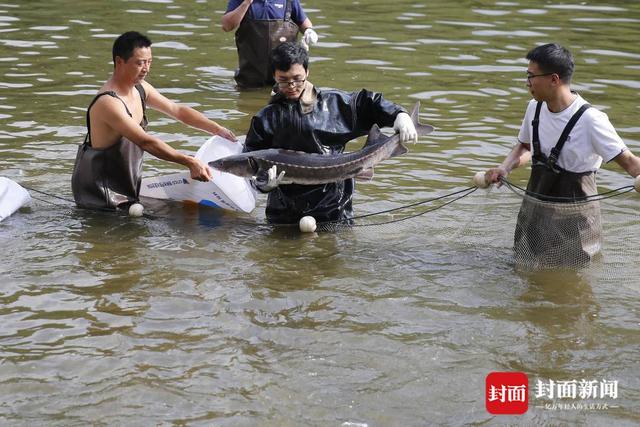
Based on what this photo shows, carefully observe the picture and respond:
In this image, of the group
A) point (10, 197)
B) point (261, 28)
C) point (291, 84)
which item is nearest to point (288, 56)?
point (291, 84)

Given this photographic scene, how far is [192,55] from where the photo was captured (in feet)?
47.8

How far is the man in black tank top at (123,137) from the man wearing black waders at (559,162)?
2.60 m

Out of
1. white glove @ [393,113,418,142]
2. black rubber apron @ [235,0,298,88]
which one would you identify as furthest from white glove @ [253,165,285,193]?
black rubber apron @ [235,0,298,88]

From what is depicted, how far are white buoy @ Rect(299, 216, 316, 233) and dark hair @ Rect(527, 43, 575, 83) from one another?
7.15 ft

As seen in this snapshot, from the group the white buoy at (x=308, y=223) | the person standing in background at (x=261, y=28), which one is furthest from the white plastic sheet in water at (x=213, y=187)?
the person standing in background at (x=261, y=28)

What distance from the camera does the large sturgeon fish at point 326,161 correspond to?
24.3 ft

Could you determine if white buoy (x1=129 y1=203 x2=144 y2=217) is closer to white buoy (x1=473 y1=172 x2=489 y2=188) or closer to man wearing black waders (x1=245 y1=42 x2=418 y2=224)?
man wearing black waders (x1=245 y1=42 x2=418 y2=224)

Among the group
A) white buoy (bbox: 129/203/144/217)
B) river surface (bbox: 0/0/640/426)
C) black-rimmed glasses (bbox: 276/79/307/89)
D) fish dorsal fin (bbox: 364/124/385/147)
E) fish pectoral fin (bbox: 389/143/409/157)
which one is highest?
black-rimmed glasses (bbox: 276/79/307/89)

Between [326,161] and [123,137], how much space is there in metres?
1.97

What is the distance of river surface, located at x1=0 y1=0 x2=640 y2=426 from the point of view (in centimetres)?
546

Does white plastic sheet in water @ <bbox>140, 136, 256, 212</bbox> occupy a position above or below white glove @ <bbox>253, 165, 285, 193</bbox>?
below

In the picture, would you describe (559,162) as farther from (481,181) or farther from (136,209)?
(136,209)

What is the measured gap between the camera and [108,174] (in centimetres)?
860

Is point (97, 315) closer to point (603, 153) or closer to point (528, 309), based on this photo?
point (528, 309)
